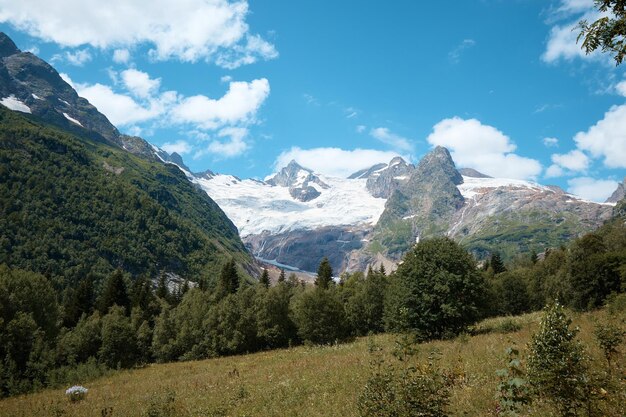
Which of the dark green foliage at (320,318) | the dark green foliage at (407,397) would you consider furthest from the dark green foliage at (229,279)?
the dark green foliage at (407,397)

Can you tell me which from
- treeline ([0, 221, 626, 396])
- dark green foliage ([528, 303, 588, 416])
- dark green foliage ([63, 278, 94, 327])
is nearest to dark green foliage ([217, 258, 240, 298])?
treeline ([0, 221, 626, 396])

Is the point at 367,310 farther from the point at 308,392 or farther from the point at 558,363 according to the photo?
the point at 558,363

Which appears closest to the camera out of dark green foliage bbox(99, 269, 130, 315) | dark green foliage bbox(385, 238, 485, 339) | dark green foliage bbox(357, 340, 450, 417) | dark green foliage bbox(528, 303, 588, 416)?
dark green foliage bbox(528, 303, 588, 416)

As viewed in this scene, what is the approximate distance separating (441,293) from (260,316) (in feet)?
114

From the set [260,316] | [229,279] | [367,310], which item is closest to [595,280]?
[367,310]

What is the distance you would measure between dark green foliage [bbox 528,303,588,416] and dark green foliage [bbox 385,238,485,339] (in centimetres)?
2234

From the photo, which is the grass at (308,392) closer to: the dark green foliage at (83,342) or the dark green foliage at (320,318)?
the dark green foliage at (320,318)

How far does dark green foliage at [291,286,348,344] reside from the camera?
54.7 meters

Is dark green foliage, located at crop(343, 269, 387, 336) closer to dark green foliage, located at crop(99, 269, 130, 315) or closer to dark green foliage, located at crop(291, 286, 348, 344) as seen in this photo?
dark green foliage, located at crop(291, 286, 348, 344)

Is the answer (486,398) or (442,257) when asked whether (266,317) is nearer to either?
(442,257)

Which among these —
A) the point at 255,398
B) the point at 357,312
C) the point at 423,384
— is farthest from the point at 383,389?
the point at 357,312

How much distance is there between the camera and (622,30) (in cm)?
1053

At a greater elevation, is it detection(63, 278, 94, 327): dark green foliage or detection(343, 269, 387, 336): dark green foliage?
detection(343, 269, 387, 336): dark green foliage

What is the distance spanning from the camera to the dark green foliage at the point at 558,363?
31.0ft
